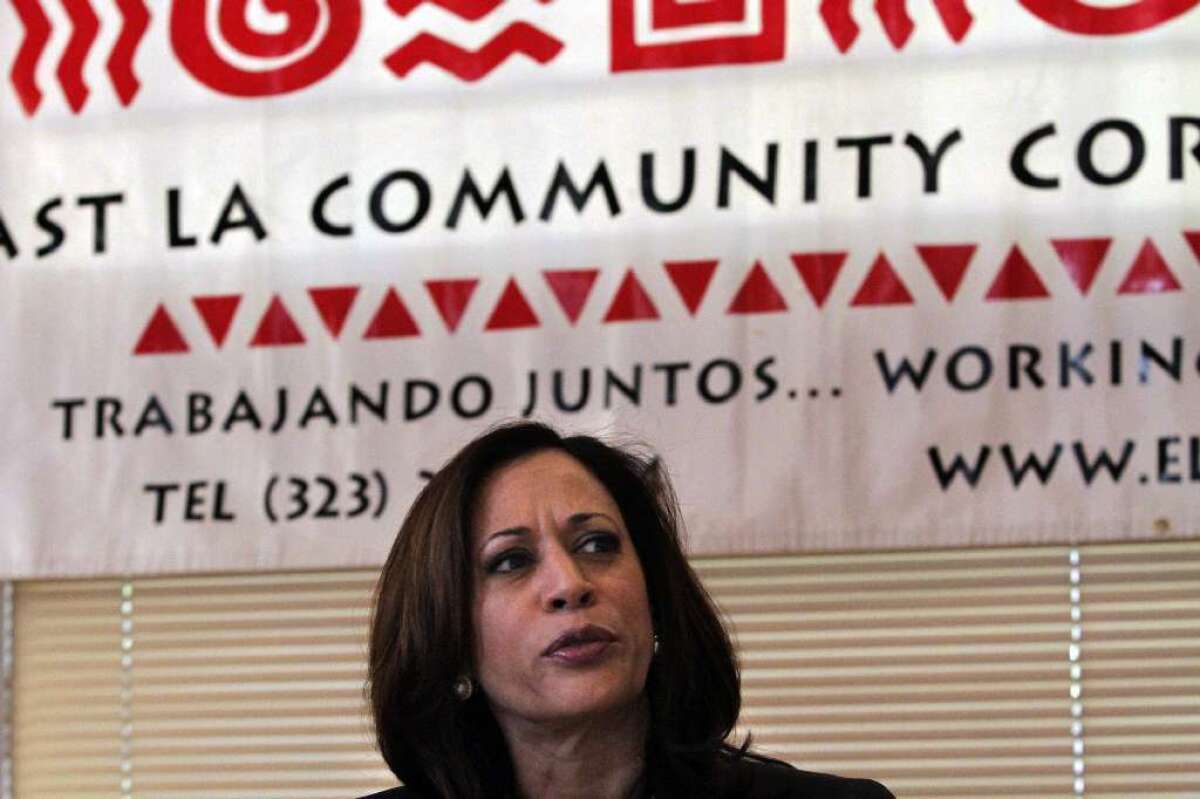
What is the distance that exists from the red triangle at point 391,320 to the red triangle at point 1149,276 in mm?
1228

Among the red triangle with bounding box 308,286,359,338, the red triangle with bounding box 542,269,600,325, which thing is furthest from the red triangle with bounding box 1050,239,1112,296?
the red triangle with bounding box 308,286,359,338

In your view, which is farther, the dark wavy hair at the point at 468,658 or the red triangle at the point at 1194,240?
the red triangle at the point at 1194,240

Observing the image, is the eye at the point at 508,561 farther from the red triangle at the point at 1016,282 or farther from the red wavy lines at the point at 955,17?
the red wavy lines at the point at 955,17

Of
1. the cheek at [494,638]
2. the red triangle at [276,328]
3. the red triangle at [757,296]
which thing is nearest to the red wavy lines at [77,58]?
the red triangle at [276,328]

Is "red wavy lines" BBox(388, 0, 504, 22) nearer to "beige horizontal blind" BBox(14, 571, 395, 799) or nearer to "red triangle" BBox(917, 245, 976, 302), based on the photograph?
"red triangle" BBox(917, 245, 976, 302)

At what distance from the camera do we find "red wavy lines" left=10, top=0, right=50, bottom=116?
3.37 metres

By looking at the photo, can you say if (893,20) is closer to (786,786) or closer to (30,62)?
(786,786)

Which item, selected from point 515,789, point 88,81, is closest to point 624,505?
point 515,789

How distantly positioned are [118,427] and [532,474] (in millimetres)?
1292

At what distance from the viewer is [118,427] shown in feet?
10.6

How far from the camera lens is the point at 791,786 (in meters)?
2.17

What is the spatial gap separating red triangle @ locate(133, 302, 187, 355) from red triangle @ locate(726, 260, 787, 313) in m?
1.02

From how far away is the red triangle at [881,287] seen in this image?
2967 millimetres

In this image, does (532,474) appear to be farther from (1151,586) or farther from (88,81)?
(88,81)
